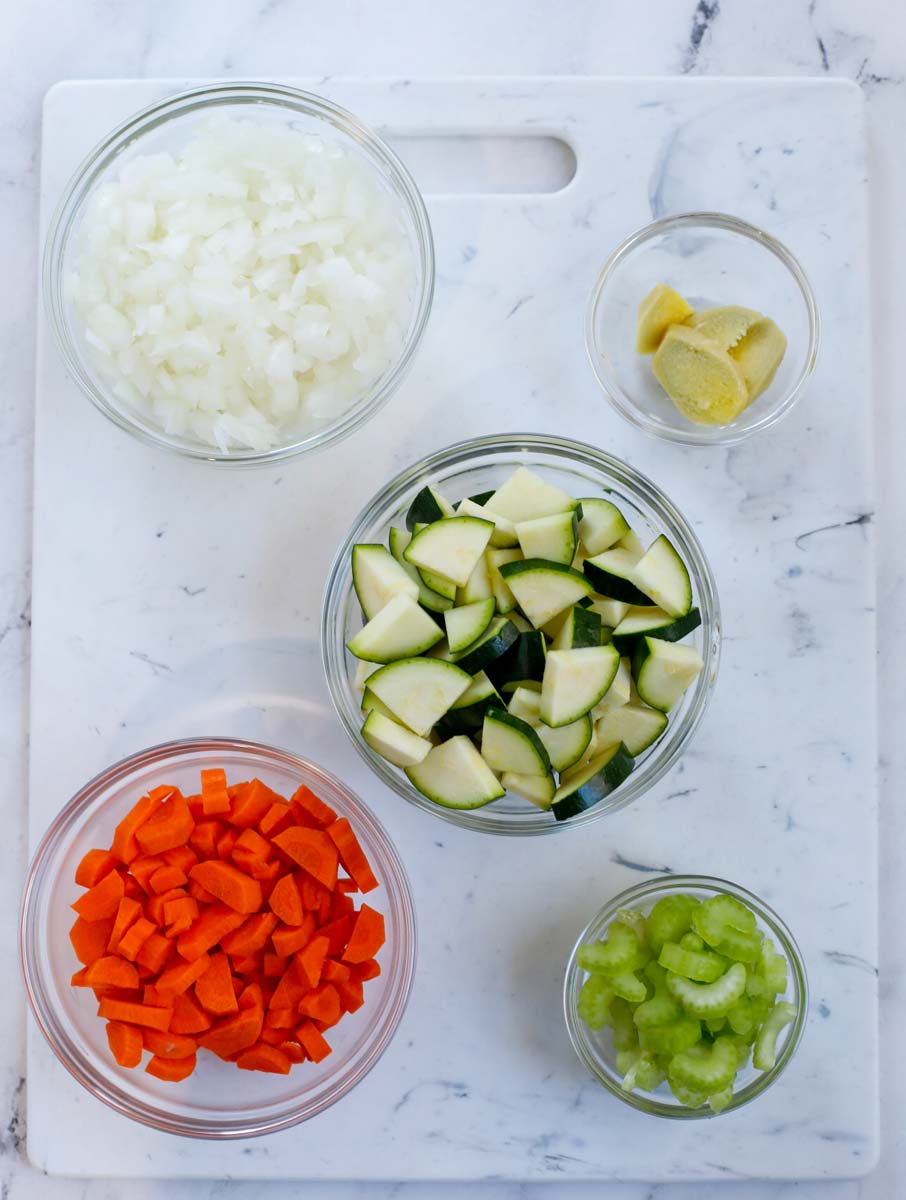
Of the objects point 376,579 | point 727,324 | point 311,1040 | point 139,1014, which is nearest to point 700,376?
point 727,324

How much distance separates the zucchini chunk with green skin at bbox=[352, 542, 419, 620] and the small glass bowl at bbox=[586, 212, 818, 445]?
492 mm

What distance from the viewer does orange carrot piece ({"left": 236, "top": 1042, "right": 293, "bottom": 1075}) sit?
5.17 ft

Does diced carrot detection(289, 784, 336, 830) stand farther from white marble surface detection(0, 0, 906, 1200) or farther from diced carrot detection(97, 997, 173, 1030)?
white marble surface detection(0, 0, 906, 1200)

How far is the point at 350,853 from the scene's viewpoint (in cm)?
159

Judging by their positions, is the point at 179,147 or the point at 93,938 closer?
the point at 93,938

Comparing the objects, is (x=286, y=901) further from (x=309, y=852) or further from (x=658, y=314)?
(x=658, y=314)

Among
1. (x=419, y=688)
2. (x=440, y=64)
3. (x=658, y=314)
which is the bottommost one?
(x=419, y=688)

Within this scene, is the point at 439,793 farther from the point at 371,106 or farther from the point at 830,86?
the point at 830,86

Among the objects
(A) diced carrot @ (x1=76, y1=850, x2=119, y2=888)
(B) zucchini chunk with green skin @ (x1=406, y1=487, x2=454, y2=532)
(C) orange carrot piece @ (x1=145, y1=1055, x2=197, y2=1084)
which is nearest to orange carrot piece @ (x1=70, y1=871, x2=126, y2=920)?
(A) diced carrot @ (x1=76, y1=850, x2=119, y2=888)

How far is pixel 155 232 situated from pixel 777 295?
99 cm

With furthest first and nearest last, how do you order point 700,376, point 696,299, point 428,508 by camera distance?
point 696,299, point 700,376, point 428,508

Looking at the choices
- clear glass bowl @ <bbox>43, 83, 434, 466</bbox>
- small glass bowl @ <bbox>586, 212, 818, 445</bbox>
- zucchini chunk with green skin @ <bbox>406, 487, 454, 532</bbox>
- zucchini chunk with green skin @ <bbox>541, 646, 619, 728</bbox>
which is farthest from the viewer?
small glass bowl @ <bbox>586, 212, 818, 445</bbox>

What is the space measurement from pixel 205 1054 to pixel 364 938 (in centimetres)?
39

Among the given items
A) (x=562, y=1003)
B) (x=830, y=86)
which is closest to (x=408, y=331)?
(x=830, y=86)
